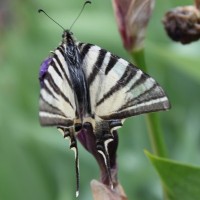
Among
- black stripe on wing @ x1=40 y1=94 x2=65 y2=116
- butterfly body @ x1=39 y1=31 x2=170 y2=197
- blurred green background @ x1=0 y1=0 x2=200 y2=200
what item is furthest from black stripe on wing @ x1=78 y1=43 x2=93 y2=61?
blurred green background @ x1=0 y1=0 x2=200 y2=200

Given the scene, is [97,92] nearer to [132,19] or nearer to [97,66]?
[97,66]

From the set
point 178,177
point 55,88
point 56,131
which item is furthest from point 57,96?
point 56,131

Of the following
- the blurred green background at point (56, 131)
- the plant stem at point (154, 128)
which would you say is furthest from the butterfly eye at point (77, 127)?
the blurred green background at point (56, 131)

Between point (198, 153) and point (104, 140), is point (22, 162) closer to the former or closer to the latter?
point (198, 153)

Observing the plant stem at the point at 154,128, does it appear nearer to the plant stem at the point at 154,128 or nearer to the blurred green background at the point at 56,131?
the plant stem at the point at 154,128

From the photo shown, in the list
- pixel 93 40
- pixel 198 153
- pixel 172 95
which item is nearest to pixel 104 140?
pixel 198 153
